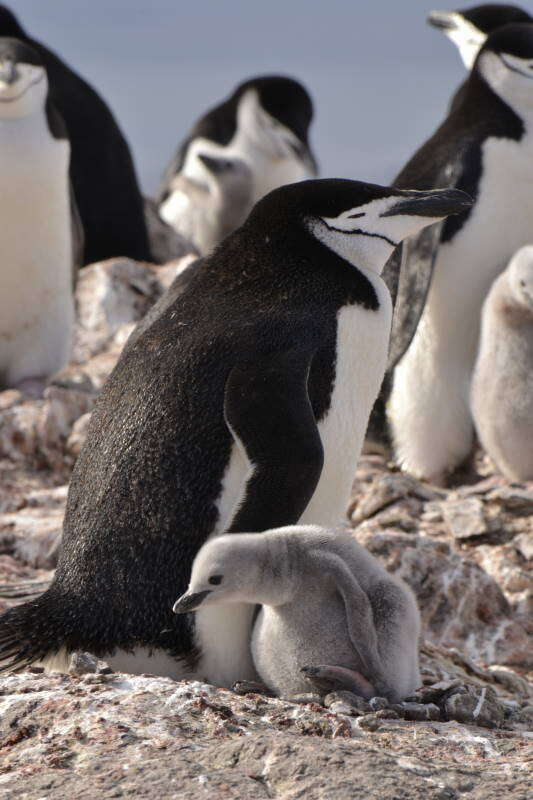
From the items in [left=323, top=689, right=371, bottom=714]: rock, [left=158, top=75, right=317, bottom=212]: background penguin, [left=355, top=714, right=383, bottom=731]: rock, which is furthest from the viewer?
[left=158, top=75, right=317, bottom=212]: background penguin

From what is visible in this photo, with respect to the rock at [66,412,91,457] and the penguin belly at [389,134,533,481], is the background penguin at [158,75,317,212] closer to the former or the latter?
the penguin belly at [389,134,533,481]

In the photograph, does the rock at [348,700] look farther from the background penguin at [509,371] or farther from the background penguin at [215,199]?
the background penguin at [215,199]

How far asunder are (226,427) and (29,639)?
73 cm

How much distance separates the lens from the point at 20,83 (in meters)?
7.77

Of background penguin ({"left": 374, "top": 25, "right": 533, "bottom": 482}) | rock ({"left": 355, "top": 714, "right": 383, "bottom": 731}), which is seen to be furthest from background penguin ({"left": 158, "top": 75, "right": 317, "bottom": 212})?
rock ({"left": 355, "top": 714, "right": 383, "bottom": 731})

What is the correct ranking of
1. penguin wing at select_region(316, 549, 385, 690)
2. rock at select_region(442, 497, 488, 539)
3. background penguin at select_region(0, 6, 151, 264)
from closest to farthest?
penguin wing at select_region(316, 549, 385, 690) → rock at select_region(442, 497, 488, 539) → background penguin at select_region(0, 6, 151, 264)

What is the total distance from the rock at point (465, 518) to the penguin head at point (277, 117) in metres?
10.2

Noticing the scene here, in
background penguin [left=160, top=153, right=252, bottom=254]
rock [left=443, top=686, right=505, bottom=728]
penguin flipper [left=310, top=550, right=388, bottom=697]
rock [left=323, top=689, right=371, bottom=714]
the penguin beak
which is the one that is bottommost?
background penguin [left=160, top=153, right=252, bottom=254]

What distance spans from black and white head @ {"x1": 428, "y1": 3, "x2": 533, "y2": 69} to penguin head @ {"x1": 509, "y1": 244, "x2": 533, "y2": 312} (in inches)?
115

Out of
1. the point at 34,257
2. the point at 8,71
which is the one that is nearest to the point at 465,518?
the point at 34,257

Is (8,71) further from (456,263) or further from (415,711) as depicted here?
(415,711)

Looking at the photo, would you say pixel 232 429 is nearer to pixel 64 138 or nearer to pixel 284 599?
pixel 284 599

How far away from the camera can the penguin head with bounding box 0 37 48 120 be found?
7746 mm

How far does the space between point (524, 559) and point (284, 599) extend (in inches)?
98.5
